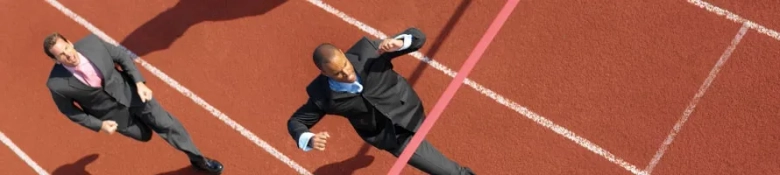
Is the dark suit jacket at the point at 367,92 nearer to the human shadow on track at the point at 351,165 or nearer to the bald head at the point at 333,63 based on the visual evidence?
the bald head at the point at 333,63

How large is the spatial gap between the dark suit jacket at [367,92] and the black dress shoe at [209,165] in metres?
2.33

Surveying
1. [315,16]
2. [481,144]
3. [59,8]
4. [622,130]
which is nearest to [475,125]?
[481,144]

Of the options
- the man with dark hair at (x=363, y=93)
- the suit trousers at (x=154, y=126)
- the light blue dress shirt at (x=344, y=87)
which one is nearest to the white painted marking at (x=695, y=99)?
the man with dark hair at (x=363, y=93)

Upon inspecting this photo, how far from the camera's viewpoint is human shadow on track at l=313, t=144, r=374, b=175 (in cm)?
667

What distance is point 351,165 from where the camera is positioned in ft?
22.0

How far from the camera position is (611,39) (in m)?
6.67

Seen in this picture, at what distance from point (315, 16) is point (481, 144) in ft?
8.24

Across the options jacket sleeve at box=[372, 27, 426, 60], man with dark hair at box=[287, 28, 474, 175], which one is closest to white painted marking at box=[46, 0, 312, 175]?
man with dark hair at box=[287, 28, 474, 175]

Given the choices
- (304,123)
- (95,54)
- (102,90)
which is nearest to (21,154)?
(102,90)

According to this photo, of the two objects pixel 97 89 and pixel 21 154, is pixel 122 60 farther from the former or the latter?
pixel 21 154

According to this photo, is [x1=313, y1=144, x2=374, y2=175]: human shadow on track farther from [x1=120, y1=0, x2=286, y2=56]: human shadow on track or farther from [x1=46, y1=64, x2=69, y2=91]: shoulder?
[x1=46, y1=64, x2=69, y2=91]: shoulder

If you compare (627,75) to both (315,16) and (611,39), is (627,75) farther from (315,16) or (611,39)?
(315,16)

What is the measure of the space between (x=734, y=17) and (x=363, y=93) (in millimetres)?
4031

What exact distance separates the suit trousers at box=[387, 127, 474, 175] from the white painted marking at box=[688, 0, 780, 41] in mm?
3049
